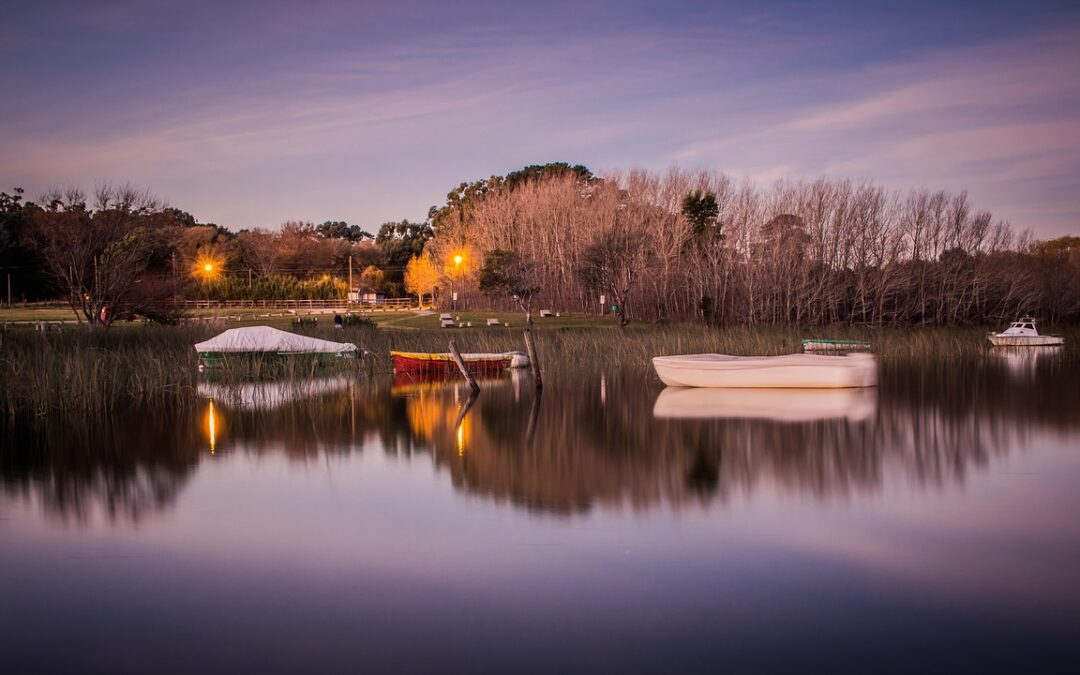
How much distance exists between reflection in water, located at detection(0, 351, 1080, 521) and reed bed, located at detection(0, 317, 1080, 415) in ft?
5.58

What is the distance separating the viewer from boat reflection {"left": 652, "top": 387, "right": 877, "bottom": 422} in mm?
16672

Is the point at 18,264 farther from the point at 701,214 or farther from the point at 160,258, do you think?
the point at 701,214

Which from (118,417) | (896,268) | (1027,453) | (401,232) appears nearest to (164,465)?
(118,417)

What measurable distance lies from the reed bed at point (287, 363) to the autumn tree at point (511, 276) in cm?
1034

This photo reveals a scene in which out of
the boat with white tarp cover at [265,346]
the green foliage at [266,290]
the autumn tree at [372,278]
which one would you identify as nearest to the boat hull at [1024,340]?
the boat with white tarp cover at [265,346]

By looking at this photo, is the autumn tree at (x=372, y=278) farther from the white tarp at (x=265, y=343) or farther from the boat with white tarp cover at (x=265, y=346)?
the white tarp at (x=265, y=343)

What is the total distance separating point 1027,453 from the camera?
43.7 ft

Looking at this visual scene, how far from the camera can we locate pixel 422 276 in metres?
76.1

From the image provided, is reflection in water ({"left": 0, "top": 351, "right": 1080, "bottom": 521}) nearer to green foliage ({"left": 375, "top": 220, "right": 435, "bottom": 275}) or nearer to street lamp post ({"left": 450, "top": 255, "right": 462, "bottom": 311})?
street lamp post ({"left": 450, "top": 255, "right": 462, "bottom": 311})

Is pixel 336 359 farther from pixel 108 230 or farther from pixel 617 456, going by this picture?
pixel 617 456

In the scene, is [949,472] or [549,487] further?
[949,472]

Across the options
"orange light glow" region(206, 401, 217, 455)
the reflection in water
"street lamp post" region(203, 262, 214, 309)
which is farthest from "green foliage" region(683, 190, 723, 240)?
"street lamp post" region(203, 262, 214, 309)

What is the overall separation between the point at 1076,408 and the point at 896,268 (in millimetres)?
28444

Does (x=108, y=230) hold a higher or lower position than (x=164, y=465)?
higher
